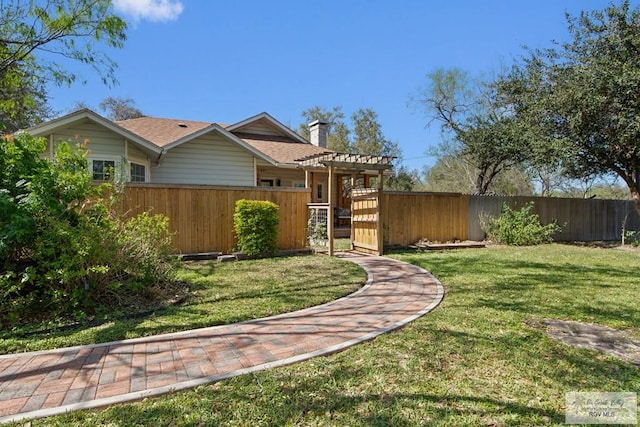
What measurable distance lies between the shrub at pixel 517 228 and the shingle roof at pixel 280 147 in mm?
7420

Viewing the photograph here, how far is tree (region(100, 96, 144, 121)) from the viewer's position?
31.1 m

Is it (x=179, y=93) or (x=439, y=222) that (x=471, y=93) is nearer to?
(x=439, y=222)

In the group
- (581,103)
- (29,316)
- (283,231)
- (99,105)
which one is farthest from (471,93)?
(99,105)

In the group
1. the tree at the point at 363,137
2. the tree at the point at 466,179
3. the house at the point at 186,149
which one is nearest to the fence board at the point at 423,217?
the house at the point at 186,149

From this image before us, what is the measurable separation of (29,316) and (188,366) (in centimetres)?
253

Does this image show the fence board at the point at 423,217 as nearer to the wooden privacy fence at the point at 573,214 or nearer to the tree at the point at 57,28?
the wooden privacy fence at the point at 573,214

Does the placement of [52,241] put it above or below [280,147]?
below

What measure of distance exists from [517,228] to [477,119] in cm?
792

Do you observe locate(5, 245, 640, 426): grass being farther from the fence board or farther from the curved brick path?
the fence board

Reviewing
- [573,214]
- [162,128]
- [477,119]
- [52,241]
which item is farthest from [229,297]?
[477,119]

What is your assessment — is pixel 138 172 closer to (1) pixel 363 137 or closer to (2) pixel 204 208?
(2) pixel 204 208

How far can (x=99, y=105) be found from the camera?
31406mm

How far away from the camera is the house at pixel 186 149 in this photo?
9.76 meters

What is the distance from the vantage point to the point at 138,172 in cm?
1118
